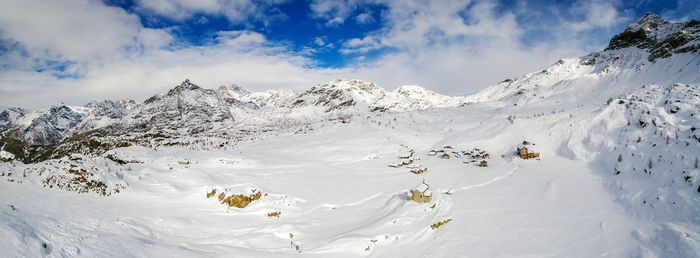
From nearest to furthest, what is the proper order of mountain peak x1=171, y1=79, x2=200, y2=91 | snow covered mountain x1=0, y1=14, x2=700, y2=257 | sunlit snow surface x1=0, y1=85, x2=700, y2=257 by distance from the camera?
sunlit snow surface x1=0, y1=85, x2=700, y2=257 → snow covered mountain x1=0, y1=14, x2=700, y2=257 → mountain peak x1=171, y1=79, x2=200, y2=91

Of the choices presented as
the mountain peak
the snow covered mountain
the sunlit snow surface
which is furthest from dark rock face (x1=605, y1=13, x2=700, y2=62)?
the mountain peak

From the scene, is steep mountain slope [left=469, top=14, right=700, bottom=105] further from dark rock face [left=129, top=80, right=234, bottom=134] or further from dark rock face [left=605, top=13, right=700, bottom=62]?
dark rock face [left=129, top=80, right=234, bottom=134]

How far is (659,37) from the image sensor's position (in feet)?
166

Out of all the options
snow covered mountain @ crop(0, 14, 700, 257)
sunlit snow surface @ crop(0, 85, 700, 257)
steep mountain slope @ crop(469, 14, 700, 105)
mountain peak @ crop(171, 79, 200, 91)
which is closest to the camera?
sunlit snow surface @ crop(0, 85, 700, 257)

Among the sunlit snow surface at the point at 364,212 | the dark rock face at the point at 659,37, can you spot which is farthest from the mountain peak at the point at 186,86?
the dark rock face at the point at 659,37

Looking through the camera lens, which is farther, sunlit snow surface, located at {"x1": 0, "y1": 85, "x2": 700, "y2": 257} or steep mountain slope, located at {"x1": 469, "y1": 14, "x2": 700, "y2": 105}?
steep mountain slope, located at {"x1": 469, "y1": 14, "x2": 700, "y2": 105}

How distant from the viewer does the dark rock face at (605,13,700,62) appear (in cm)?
3893

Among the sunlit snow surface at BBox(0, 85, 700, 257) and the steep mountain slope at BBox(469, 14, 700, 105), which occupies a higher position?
the steep mountain slope at BBox(469, 14, 700, 105)

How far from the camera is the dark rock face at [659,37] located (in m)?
38.9

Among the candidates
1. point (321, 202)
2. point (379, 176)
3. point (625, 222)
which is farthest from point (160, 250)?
point (625, 222)

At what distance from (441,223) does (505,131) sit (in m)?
11.1

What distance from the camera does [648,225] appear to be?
5.32 meters

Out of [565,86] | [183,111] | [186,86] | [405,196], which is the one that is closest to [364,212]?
[405,196]

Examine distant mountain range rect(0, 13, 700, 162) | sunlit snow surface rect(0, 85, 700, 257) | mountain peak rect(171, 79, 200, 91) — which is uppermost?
mountain peak rect(171, 79, 200, 91)
